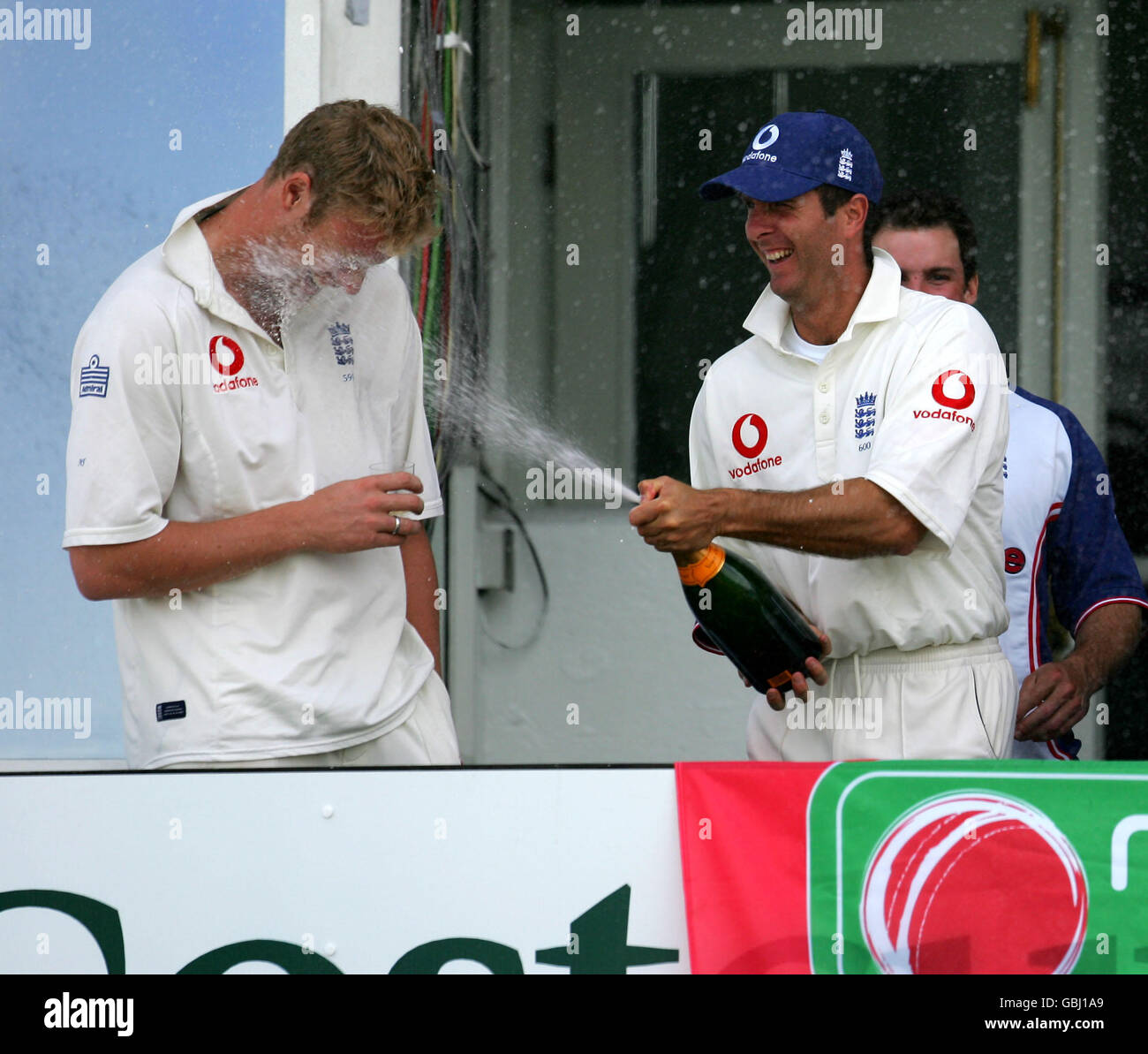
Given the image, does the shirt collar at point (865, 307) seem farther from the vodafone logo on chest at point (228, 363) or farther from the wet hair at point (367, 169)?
the vodafone logo on chest at point (228, 363)

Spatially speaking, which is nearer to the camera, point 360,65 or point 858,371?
point 858,371

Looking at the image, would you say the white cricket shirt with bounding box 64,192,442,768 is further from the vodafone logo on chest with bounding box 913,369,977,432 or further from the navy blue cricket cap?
the vodafone logo on chest with bounding box 913,369,977,432

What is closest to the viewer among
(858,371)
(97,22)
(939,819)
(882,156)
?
(939,819)

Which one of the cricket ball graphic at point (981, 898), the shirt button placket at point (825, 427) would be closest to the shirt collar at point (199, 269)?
the shirt button placket at point (825, 427)

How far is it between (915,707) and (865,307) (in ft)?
2.04

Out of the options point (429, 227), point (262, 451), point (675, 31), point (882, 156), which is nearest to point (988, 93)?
point (882, 156)

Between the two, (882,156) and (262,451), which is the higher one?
(882,156)

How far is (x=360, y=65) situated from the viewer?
3.19 metres

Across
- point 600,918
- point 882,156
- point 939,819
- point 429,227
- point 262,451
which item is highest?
point 882,156

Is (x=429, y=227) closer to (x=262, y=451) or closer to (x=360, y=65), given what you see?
(x=262, y=451)

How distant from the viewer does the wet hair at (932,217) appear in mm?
3037

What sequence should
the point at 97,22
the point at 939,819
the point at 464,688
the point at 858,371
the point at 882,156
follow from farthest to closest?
the point at 882,156 → the point at 464,688 → the point at 97,22 → the point at 858,371 → the point at 939,819

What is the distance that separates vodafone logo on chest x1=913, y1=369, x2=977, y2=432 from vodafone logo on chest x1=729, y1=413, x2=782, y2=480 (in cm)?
28

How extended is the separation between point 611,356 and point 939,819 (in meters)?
1.72
